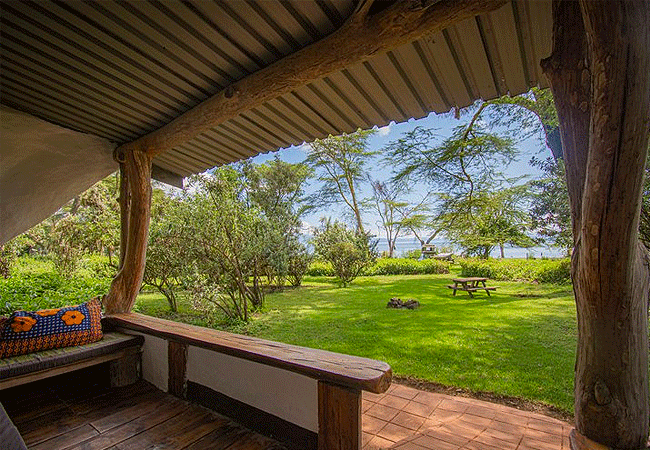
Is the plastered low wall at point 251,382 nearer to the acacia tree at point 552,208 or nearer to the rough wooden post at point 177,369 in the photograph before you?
the rough wooden post at point 177,369

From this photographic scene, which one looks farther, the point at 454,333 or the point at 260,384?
the point at 454,333

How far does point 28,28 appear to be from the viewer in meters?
1.38

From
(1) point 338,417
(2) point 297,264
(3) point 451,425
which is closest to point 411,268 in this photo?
(2) point 297,264

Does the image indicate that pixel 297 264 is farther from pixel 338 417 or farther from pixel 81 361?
pixel 338 417

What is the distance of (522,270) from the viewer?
33.3 feet

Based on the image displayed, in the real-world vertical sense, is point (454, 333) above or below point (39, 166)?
below

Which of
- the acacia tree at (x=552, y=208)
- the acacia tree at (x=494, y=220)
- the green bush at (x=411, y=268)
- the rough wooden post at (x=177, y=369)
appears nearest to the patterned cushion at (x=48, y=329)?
the rough wooden post at (x=177, y=369)

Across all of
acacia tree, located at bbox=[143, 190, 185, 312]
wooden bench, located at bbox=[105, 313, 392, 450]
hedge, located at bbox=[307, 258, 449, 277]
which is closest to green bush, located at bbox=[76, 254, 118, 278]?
acacia tree, located at bbox=[143, 190, 185, 312]

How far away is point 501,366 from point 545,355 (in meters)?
0.73

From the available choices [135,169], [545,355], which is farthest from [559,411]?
[135,169]

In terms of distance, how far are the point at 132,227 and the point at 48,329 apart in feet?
2.97

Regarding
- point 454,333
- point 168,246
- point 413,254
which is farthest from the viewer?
point 413,254

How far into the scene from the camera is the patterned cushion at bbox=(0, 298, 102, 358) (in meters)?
1.99

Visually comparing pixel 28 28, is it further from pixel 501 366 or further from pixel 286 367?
pixel 501 366
